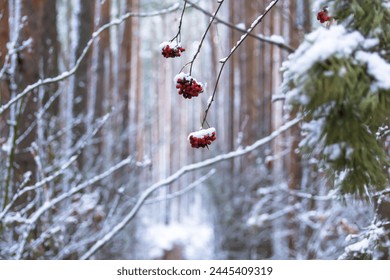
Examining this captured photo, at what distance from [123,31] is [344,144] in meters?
10.8

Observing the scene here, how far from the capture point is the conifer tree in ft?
3.79

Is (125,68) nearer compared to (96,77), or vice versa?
(96,77)

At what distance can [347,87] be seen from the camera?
1.17 m

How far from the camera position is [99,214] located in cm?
475

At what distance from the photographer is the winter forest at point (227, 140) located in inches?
48.9

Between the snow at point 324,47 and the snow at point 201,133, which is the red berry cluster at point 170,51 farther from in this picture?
the snow at point 324,47

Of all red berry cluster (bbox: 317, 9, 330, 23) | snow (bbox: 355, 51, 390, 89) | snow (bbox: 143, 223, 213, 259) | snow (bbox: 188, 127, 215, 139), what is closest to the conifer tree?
snow (bbox: 355, 51, 390, 89)

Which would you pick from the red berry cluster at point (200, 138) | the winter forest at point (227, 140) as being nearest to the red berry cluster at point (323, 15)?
the winter forest at point (227, 140)

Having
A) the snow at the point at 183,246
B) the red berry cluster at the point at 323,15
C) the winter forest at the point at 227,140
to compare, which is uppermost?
the red berry cluster at the point at 323,15

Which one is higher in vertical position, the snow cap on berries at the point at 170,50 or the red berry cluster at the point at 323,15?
the red berry cluster at the point at 323,15

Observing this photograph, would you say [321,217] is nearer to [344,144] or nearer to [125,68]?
[344,144]

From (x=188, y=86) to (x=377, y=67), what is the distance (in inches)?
25.9
